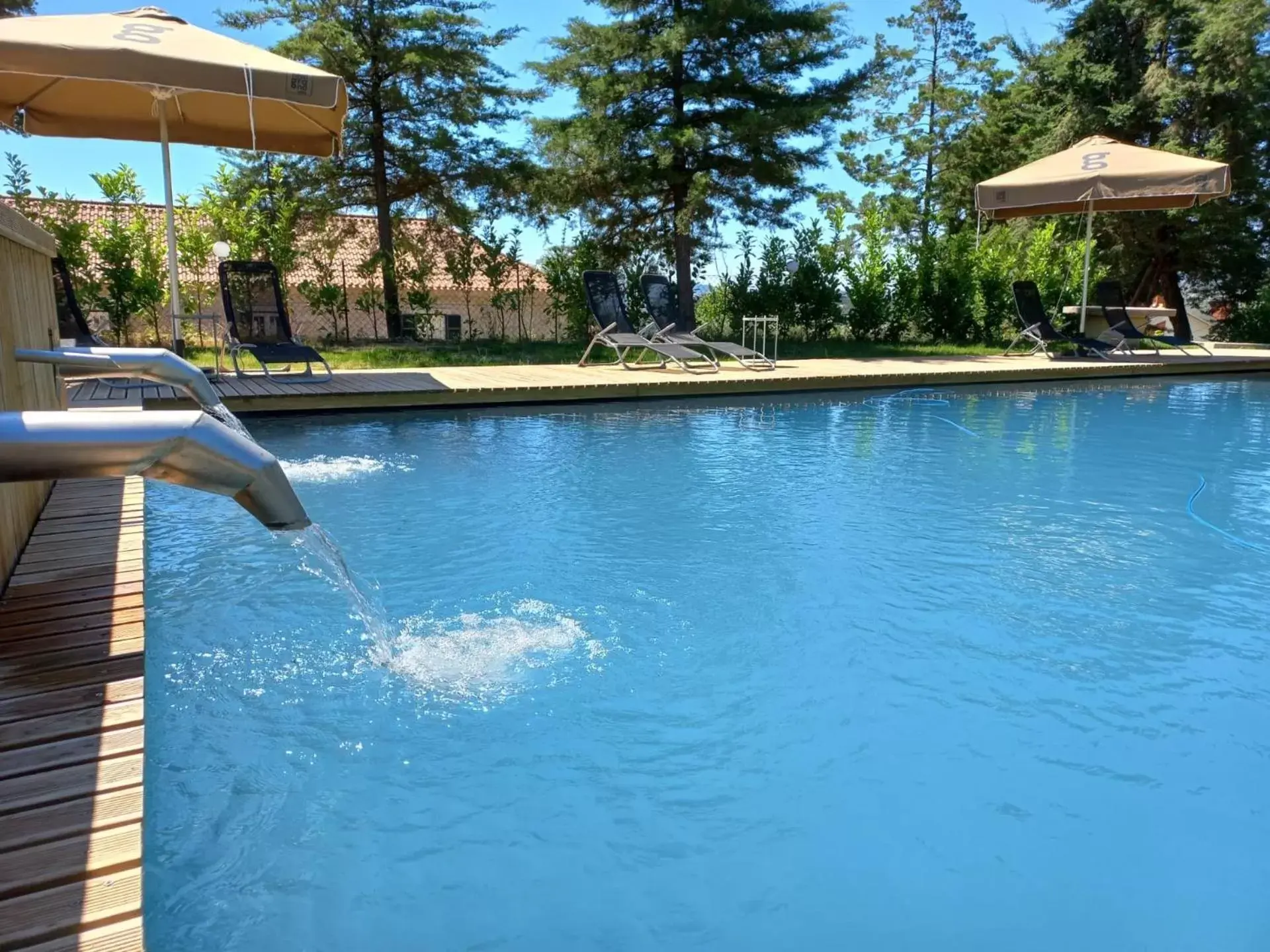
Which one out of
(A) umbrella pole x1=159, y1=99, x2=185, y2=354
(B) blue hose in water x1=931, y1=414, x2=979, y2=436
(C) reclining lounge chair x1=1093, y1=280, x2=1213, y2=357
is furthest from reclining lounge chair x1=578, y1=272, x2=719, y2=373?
(C) reclining lounge chair x1=1093, y1=280, x2=1213, y2=357

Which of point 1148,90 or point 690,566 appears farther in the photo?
point 1148,90

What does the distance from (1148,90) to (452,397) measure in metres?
19.5

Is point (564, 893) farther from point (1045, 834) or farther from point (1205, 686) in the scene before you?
point (1205, 686)

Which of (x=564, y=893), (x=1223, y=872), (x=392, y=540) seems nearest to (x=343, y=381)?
(x=392, y=540)

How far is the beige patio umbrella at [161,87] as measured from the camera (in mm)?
5602

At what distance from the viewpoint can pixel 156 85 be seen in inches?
234

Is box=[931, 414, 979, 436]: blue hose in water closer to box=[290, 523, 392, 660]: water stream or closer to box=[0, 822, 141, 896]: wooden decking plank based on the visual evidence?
box=[290, 523, 392, 660]: water stream

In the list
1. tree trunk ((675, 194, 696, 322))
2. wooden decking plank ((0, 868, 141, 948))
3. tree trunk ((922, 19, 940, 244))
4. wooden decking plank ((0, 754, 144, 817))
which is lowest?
wooden decking plank ((0, 868, 141, 948))

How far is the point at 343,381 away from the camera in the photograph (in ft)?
27.6

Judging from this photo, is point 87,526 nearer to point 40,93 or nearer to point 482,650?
point 482,650

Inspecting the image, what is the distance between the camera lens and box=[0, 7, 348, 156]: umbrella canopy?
5.60m

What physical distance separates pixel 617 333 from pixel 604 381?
70.8 inches

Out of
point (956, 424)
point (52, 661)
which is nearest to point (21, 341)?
point (52, 661)

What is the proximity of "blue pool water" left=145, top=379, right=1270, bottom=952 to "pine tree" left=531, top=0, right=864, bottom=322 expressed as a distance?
9.11 metres
